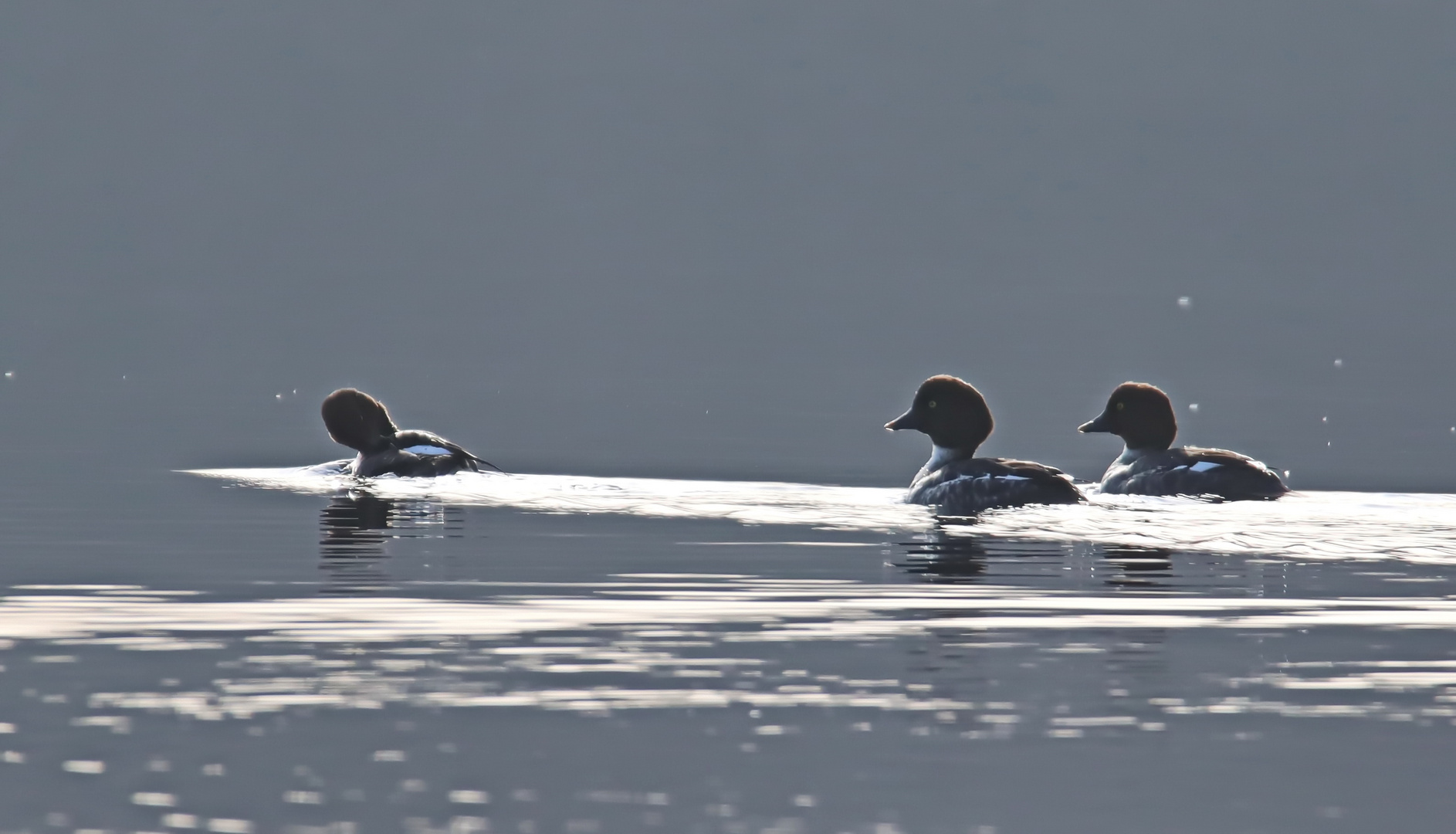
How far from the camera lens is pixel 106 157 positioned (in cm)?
17150

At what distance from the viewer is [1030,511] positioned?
1702 centimetres

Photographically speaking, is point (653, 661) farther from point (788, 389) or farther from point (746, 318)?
point (746, 318)

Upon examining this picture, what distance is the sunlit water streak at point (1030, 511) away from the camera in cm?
1546

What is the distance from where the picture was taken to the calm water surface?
7.97m

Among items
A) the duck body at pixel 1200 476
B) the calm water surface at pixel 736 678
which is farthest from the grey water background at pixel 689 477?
the duck body at pixel 1200 476

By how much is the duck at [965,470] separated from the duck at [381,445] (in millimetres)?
4162

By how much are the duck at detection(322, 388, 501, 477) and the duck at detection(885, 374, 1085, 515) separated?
416cm

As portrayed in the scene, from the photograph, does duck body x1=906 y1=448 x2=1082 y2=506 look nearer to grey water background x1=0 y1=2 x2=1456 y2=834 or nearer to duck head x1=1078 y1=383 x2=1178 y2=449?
grey water background x1=0 y1=2 x2=1456 y2=834

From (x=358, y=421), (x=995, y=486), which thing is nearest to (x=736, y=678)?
(x=995, y=486)

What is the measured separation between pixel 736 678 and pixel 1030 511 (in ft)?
24.1

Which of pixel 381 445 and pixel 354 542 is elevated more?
pixel 381 445

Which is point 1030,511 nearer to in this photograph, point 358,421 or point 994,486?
point 994,486

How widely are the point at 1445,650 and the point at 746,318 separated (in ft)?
203

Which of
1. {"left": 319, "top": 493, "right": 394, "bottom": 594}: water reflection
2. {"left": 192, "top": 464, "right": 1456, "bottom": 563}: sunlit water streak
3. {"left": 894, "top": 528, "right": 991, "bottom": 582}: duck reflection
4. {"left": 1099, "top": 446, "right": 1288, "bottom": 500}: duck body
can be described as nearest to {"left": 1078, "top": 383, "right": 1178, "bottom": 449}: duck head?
{"left": 1099, "top": 446, "right": 1288, "bottom": 500}: duck body
